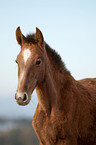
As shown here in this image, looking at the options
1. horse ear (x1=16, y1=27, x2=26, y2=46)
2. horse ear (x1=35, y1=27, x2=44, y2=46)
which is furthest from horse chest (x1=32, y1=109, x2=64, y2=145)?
horse ear (x1=16, y1=27, x2=26, y2=46)

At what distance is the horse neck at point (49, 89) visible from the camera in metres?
5.50

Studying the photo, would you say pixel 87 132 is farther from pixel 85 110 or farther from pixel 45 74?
pixel 45 74

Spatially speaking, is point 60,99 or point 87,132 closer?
point 60,99

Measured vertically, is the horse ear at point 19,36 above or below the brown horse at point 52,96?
above

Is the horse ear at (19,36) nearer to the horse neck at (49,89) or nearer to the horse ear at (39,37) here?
the horse ear at (39,37)

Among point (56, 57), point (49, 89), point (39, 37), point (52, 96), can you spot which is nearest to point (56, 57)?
point (56, 57)

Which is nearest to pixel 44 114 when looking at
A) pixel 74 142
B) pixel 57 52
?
pixel 74 142

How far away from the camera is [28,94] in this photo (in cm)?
493

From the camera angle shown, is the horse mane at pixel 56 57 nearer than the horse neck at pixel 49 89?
No

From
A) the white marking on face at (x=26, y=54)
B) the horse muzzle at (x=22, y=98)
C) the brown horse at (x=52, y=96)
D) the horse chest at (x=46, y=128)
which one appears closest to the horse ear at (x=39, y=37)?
the brown horse at (x=52, y=96)

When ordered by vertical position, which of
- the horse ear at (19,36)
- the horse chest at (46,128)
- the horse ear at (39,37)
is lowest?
the horse chest at (46,128)

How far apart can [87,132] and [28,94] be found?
235 cm

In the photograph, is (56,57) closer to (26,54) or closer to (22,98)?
(26,54)

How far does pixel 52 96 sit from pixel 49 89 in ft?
0.72
